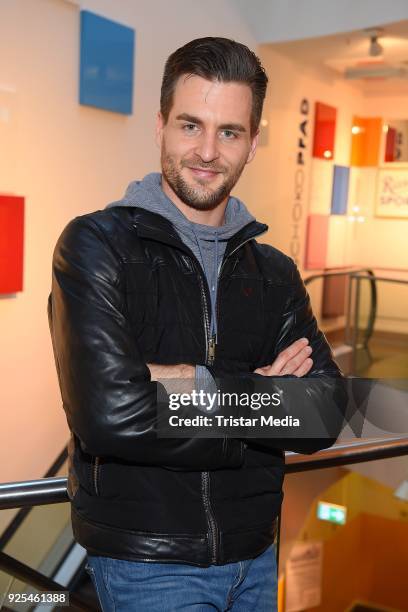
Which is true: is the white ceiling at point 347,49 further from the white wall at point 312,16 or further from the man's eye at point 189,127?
the man's eye at point 189,127

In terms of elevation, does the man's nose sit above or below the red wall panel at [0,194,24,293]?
above

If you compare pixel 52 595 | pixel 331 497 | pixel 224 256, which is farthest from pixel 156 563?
pixel 331 497

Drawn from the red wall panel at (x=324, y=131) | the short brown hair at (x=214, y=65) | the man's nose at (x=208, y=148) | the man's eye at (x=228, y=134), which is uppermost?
the red wall panel at (x=324, y=131)

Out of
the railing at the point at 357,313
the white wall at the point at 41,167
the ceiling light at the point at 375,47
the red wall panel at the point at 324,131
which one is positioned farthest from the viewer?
the red wall panel at the point at 324,131

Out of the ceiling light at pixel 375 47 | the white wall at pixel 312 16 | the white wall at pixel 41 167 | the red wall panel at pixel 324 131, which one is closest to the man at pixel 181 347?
the white wall at pixel 41 167

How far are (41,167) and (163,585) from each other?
389cm

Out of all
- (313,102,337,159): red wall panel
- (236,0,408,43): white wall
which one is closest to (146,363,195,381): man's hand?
(236,0,408,43): white wall

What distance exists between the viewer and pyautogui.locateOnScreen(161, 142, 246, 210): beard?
67.2 inches

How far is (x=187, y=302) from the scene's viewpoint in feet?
5.24

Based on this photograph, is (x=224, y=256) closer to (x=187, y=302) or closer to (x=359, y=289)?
(x=187, y=302)

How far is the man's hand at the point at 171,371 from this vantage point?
151cm

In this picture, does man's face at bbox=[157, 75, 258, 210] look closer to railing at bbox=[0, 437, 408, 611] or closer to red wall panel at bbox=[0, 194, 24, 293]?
railing at bbox=[0, 437, 408, 611]

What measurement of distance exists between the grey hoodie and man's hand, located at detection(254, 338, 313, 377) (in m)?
0.20

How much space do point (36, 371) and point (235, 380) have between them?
12.1ft
